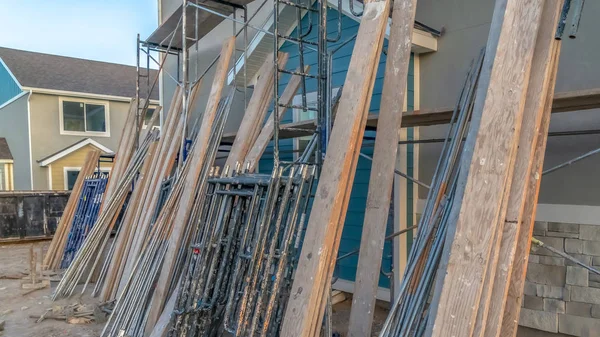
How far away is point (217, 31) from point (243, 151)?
383cm

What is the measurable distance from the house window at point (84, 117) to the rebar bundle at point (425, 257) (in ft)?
54.5

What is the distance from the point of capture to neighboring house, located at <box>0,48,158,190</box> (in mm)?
16219

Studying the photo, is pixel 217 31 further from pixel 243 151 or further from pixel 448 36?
pixel 448 36

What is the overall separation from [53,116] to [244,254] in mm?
15880

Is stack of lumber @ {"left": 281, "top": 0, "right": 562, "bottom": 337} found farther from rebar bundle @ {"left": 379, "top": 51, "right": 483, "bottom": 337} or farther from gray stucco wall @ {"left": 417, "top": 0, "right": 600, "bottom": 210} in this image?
gray stucco wall @ {"left": 417, "top": 0, "right": 600, "bottom": 210}

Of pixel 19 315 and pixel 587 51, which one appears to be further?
pixel 19 315

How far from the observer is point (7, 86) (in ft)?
58.1

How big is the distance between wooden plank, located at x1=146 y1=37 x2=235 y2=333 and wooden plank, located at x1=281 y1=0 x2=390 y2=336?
1925mm

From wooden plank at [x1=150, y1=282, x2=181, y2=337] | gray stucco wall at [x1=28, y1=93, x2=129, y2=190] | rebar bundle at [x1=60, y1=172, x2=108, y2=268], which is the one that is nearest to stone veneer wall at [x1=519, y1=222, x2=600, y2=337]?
wooden plank at [x1=150, y1=282, x2=181, y2=337]

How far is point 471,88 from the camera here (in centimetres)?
357

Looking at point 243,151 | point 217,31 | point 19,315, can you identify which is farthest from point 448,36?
point 19,315

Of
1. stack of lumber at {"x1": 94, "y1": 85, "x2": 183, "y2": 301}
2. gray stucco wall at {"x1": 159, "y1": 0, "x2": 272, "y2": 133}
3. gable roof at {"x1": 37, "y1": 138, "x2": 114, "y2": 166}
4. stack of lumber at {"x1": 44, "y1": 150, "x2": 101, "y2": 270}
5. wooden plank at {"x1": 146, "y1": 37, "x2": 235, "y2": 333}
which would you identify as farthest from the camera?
gable roof at {"x1": 37, "y1": 138, "x2": 114, "y2": 166}

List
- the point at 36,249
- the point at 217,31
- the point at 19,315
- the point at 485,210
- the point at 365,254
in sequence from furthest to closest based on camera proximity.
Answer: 1. the point at 36,249
2. the point at 217,31
3. the point at 19,315
4. the point at 365,254
5. the point at 485,210

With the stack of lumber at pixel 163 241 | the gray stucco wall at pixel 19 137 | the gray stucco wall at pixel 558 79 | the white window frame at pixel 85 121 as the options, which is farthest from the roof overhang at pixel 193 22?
the gray stucco wall at pixel 19 137
